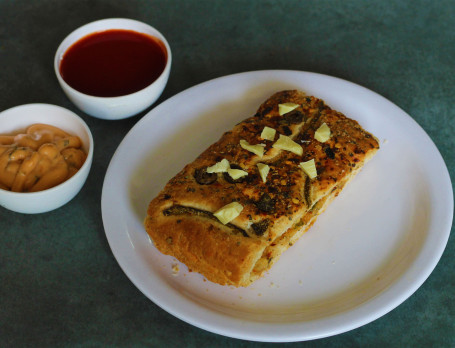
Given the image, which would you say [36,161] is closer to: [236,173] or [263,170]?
[236,173]

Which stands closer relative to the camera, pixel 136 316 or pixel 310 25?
pixel 136 316

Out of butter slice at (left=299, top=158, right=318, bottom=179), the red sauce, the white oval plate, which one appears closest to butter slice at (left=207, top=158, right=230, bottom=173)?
butter slice at (left=299, top=158, right=318, bottom=179)

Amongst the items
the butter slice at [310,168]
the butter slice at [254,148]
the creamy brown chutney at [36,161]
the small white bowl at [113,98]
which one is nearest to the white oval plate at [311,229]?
the small white bowl at [113,98]

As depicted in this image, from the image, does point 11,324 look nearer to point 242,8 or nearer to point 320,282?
point 320,282

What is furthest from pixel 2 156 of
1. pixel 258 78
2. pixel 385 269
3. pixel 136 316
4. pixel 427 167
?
pixel 427 167

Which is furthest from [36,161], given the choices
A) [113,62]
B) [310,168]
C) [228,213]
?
[310,168]

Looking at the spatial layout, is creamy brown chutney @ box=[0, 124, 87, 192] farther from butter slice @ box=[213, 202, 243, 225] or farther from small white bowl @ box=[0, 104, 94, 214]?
butter slice @ box=[213, 202, 243, 225]
